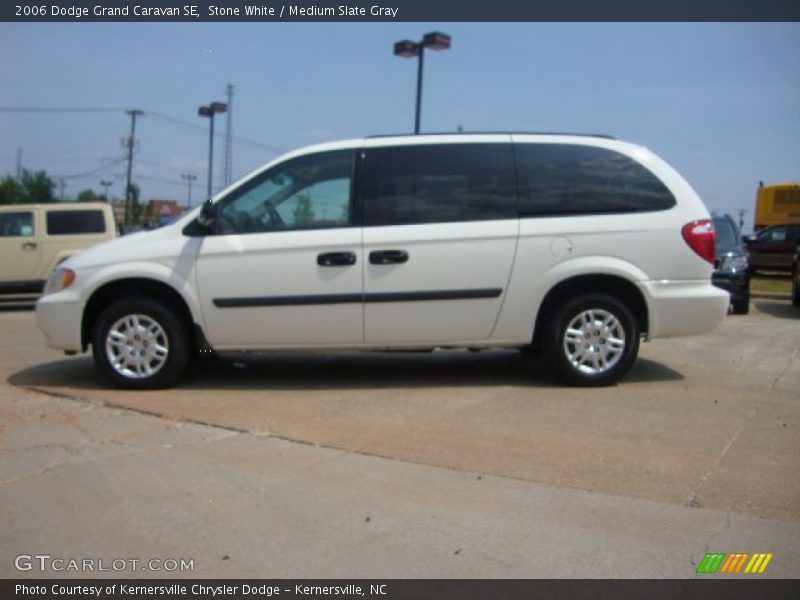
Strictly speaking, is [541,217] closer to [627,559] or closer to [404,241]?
[404,241]

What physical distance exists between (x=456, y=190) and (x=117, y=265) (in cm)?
272

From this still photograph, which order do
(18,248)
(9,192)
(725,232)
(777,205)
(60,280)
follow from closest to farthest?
(60,280) → (725,232) → (18,248) → (777,205) → (9,192)

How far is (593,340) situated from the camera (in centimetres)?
634

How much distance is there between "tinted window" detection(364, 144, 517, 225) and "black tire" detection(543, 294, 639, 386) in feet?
3.02

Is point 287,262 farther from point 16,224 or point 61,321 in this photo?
point 16,224

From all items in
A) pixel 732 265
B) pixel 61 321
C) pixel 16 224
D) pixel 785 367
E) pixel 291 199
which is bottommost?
pixel 785 367

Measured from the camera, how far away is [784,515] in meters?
3.79

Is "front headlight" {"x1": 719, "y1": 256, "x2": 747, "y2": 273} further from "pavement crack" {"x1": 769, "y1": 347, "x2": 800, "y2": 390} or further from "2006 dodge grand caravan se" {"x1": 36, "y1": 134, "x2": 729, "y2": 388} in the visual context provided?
"2006 dodge grand caravan se" {"x1": 36, "y1": 134, "x2": 729, "y2": 388}

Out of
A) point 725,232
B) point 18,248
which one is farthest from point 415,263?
point 18,248

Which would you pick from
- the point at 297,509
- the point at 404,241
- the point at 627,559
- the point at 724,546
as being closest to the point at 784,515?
the point at 724,546

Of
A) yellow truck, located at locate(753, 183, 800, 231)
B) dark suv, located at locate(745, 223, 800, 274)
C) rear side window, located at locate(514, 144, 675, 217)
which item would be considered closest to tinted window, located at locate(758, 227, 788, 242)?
dark suv, located at locate(745, 223, 800, 274)

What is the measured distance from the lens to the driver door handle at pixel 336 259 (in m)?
6.15

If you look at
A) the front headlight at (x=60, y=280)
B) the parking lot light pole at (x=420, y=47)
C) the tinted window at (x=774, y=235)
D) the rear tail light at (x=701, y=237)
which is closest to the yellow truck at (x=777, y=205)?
the tinted window at (x=774, y=235)

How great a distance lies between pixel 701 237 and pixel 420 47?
1156 cm
